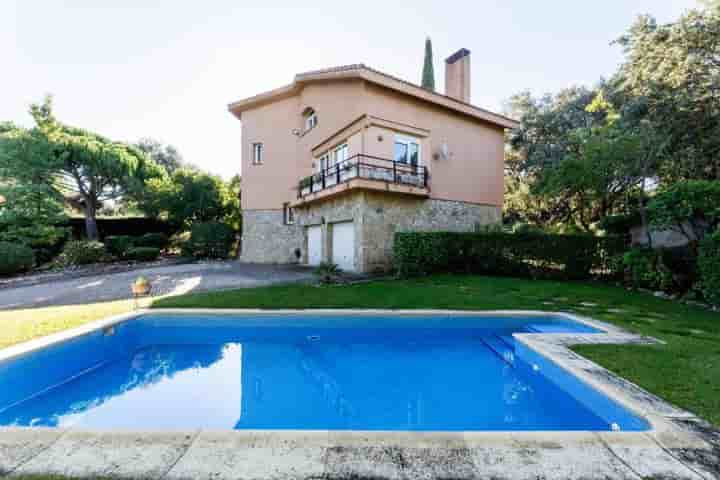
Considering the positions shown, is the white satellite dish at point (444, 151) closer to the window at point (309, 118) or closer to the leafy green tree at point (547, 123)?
the window at point (309, 118)

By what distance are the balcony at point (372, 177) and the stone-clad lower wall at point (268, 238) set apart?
3.93 metres

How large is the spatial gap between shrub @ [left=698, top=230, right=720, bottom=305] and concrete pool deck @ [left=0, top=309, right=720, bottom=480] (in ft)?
23.9

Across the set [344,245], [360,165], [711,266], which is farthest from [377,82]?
[711,266]

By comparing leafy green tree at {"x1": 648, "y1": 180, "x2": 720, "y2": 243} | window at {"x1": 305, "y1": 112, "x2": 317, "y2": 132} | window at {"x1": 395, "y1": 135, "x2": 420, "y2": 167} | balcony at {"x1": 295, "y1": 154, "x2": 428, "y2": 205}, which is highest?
window at {"x1": 305, "y1": 112, "x2": 317, "y2": 132}

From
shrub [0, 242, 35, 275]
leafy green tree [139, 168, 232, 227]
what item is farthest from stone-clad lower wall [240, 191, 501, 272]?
shrub [0, 242, 35, 275]

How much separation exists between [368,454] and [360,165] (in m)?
10.9

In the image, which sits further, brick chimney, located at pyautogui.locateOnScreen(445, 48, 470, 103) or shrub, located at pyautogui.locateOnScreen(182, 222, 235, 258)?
shrub, located at pyautogui.locateOnScreen(182, 222, 235, 258)

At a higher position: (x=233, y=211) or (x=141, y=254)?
(x=233, y=211)

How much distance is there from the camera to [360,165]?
12133 millimetres

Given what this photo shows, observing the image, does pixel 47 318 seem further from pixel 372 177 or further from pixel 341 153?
pixel 341 153

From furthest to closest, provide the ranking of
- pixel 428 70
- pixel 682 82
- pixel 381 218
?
pixel 428 70 → pixel 381 218 → pixel 682 82

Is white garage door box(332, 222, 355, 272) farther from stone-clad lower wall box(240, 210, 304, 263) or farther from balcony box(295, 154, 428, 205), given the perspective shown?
→ stone-clad lower wall box(240, 210, 304, 263)

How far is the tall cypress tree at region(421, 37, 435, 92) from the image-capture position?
67.7 ft

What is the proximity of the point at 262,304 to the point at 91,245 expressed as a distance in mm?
14324
